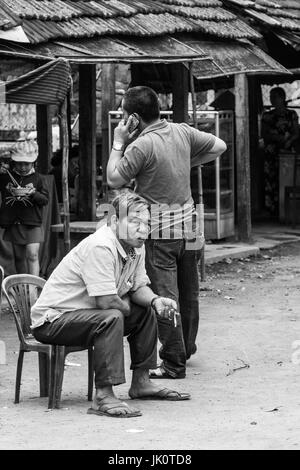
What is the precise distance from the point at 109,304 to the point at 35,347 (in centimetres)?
67

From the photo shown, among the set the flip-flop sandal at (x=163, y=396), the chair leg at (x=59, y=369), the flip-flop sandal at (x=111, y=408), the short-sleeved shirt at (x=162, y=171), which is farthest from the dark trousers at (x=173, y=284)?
the flip-flop sandal at (x=111, y=408)

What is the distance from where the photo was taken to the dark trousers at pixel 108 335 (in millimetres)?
6922

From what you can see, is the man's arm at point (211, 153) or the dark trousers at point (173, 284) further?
the man's arm at point (211, 153)

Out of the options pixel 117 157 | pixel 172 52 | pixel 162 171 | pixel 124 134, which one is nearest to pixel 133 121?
pixel 124 134

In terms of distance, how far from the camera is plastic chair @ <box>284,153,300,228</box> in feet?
58.3

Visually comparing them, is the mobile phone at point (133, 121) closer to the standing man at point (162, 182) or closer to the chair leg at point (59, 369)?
the standing man at point (162, 182)

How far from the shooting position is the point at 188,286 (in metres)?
8.34

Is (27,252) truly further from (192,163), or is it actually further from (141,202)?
(141,202)

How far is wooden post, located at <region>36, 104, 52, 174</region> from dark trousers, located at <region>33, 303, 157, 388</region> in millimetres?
7060

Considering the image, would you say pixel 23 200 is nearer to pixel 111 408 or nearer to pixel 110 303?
pixel 110 303

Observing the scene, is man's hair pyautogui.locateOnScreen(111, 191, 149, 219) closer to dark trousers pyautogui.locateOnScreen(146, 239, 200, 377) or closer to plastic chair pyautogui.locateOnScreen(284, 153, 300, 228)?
dark trousers pyautogui.locateOnScreen(146, 239, 200, 377)

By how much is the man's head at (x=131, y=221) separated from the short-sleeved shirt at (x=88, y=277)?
69 millimetres

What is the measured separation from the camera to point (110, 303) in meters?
7.00

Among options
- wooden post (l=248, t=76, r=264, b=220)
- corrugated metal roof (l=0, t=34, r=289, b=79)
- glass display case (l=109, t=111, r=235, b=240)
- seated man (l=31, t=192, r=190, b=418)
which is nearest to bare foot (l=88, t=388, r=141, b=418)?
seated man (l=31, t=192, r=190, b=418)
